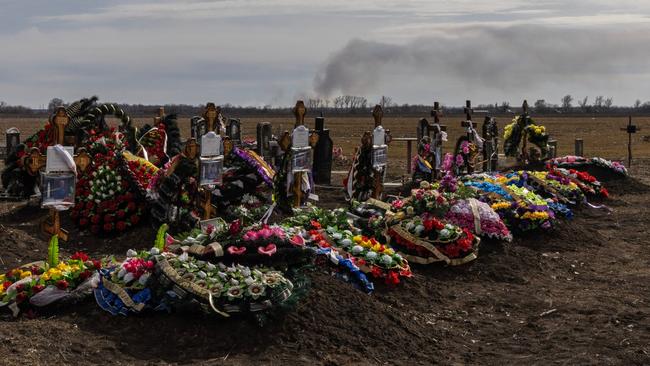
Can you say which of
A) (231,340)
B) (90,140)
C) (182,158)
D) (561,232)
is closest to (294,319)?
(231,340)

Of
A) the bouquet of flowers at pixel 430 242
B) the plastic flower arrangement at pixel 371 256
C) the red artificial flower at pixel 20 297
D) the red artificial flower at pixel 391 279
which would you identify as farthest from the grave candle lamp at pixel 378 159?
the red artificial flower at pixel 20 297

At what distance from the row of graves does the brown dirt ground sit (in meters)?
0.21

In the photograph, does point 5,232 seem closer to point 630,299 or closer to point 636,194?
A: point 630,299

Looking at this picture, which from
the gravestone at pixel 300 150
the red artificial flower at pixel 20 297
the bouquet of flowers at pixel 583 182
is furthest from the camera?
the bouquet of flowers at pixel 583 182

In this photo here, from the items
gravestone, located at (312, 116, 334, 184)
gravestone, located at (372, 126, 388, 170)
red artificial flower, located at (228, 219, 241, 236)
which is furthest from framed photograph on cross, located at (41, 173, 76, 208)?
gravestone, located at (312, 116, 334, 184)

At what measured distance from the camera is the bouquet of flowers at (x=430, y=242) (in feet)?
38.0

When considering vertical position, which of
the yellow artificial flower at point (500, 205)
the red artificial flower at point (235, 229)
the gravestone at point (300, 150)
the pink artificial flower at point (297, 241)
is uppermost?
the gravestone at point (300, 150)

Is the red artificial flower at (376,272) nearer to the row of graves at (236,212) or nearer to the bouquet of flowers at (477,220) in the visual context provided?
the row of graves at (236,212)

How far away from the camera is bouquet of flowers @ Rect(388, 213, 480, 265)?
38.0ft

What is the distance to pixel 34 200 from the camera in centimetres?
1742

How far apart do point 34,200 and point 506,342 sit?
11.5 meters

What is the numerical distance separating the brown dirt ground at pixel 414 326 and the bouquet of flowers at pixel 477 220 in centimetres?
27

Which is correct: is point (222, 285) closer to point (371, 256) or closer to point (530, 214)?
point (371, 256)

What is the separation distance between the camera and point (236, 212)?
1368 centimetres
